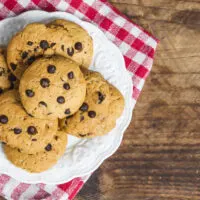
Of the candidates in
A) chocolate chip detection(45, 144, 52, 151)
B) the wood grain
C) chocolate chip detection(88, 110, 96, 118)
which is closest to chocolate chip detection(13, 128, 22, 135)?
chocolate chip detection(45, 144, 52, 151)

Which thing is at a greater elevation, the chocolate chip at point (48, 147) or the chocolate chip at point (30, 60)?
the chocolate chip at point (30, 60)

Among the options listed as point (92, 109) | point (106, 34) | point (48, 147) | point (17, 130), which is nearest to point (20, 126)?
point (17, 130)

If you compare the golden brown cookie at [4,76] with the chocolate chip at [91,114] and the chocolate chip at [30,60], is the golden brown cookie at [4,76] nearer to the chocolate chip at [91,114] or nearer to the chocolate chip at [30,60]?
the chocolate chip at [30,60]

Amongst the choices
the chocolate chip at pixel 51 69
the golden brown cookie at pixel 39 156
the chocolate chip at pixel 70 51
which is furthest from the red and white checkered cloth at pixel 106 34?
the chocolate chip at pixel 51 69

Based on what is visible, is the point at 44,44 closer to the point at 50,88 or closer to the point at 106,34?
the point at 50,88

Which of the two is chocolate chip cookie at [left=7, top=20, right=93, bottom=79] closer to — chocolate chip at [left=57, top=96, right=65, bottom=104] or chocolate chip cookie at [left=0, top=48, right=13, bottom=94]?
chocolate chip cookie at [left=0, top=48, right=13, bottom=94]

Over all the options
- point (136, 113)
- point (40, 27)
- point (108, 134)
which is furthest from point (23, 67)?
point (136, 113)

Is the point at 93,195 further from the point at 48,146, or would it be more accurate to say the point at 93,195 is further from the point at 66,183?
the point at 48,146
